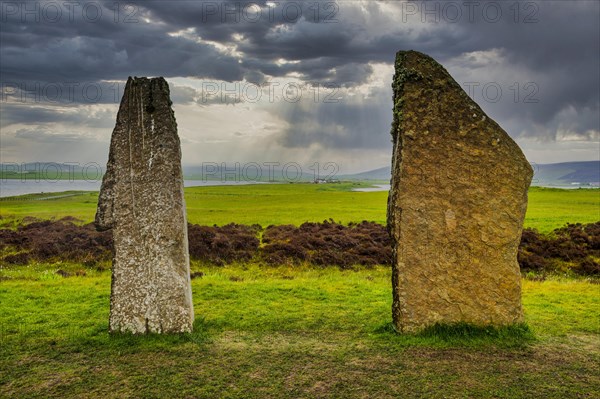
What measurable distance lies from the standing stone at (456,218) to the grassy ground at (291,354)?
2.44 feet

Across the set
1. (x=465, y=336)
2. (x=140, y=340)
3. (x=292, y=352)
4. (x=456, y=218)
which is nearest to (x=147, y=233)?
(x=140, y=340)

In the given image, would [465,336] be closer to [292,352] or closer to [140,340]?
[292,352]

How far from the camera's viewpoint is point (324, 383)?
27.6 feet

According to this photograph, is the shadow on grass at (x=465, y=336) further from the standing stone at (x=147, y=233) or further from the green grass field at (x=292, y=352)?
the standing stone at (x=147, y=233)

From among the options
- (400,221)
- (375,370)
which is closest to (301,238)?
(400,221)

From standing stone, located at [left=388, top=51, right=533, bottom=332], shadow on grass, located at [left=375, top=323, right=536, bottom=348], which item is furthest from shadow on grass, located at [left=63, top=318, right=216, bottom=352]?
standing stone, located at [left=388, top=51, right=533, bottom=332]

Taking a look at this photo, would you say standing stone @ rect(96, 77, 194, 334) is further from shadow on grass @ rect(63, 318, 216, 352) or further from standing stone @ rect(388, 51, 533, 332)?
standing stone @ rect(388, 51, 533, 332)

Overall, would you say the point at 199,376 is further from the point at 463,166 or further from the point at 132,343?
the point at 463,166

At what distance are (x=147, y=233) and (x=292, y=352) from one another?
164 inches

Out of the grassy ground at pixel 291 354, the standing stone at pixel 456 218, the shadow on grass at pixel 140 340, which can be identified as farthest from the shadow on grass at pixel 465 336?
the shadow on grass at pixel 140 340

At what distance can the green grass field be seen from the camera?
8.27m

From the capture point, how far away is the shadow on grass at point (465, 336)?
408 inches

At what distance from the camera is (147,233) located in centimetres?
1058

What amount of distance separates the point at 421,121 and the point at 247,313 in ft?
22.4
